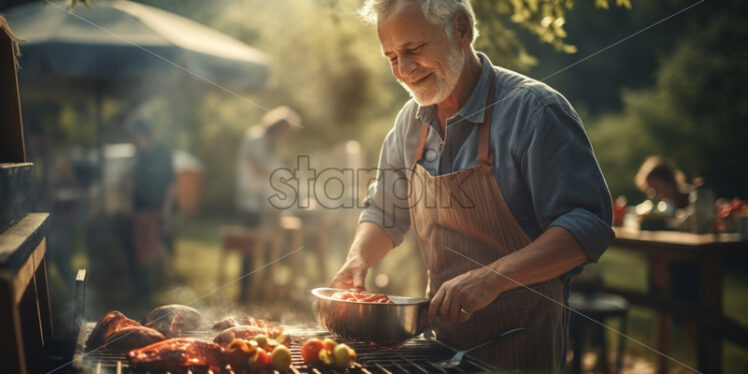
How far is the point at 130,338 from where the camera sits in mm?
2070

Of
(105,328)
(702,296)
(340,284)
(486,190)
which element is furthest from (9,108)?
(702,296)

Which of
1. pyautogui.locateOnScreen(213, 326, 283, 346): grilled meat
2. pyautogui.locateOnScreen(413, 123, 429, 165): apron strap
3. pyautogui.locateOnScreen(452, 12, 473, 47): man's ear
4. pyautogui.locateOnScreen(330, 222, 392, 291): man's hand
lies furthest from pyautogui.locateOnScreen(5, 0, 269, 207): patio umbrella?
pyautogui.locateOnScreen(213, 326, 283, 346): grilled meat

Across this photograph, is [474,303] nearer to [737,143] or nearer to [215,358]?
[215,358]

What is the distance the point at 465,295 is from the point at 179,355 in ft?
3.11

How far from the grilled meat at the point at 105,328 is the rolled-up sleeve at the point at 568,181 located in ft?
5.18

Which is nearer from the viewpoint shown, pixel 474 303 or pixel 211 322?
pixel 474 303

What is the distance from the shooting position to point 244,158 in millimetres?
7773

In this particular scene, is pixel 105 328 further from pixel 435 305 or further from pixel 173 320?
pixel 435 305

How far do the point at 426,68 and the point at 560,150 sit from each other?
0.64 meters

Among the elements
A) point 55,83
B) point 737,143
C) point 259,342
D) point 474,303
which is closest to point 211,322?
point 259,342

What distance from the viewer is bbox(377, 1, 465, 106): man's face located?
2.33 m

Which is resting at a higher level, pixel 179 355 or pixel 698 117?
pixel 698 117

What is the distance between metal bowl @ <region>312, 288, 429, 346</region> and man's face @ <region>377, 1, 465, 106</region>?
34.8 inches

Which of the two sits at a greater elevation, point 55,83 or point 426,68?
point 55,83
